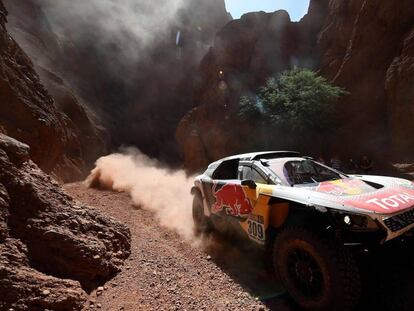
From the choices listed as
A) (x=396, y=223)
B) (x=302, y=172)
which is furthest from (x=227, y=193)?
(x=396, y=223)

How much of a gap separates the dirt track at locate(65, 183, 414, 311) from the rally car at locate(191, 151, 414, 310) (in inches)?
18.7

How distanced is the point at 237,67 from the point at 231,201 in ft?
78.9

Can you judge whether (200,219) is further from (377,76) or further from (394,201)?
(377,76)

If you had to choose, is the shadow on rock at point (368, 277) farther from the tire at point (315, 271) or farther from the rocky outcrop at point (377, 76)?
the rocky outcrop at point (377, 76)

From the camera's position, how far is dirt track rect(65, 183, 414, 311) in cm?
288

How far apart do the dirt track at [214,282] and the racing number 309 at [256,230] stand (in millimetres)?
607

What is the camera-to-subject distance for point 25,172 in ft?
11.6

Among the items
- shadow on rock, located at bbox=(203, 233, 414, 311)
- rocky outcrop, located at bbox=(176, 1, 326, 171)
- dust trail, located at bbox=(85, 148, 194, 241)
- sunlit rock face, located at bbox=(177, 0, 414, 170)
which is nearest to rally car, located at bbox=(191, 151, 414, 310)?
shadow on rock, located at bbox=(203, 233, 414, 311)

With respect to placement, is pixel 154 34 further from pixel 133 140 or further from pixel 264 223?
pixel 264 223

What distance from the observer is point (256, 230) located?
3520mm

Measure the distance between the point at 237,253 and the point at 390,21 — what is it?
17.5 m

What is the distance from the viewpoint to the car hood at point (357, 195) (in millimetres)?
2670

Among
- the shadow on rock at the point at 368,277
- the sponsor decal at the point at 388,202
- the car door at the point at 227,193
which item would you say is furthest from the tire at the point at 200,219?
the sponsor decal at the point at 388,202

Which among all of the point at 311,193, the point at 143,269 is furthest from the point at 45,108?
the point at 311,193
